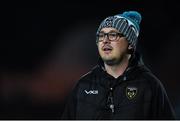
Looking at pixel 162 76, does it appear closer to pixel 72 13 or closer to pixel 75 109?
pixel 72 13

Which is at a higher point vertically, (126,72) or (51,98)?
(126,72)

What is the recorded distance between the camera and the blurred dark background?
259 inches

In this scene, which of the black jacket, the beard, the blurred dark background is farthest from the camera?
the blurred dark background

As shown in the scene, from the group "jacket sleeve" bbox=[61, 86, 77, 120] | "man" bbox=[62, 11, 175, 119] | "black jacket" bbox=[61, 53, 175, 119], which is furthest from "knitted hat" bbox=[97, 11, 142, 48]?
"jacket sleeve" bbox=[61, 86, 77, 120]

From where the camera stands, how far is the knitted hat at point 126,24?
3.93 metres

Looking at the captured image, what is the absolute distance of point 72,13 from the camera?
23.3 feet

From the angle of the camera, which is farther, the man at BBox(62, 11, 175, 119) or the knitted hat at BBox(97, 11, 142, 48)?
the knitted hat at BBox(97, 11, 142, 48)

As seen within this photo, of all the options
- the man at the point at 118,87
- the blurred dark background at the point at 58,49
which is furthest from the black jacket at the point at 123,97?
the blurred dark background at the point at 58,49

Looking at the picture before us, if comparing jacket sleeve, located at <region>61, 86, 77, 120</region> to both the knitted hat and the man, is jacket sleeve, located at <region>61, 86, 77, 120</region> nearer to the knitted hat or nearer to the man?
the man

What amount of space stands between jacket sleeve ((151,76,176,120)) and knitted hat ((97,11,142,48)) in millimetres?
429

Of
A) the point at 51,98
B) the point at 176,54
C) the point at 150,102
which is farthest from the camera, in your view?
the point at 176,54

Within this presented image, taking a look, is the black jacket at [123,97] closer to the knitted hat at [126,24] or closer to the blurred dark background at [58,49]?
the knitted hat at [126,24]

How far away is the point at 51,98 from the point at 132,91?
9.57 ft

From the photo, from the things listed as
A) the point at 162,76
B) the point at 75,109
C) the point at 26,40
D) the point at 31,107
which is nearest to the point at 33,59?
the point at 26,40
